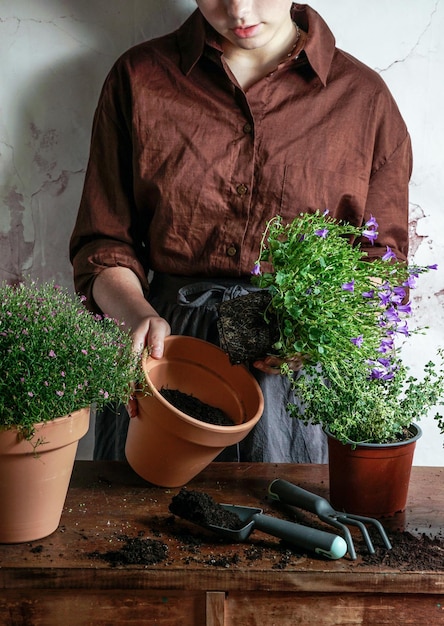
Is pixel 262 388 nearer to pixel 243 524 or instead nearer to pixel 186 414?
pixel 186 414

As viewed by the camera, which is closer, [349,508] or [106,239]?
[349,508]

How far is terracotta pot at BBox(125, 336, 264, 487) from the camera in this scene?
1.37 m

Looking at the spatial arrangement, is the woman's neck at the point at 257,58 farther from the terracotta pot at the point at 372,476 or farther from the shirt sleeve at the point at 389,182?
the terracotta pot at the point at 372,476

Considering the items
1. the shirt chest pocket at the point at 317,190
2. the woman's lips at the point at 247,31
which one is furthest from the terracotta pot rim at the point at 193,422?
the woman's lips at the point at 247,31

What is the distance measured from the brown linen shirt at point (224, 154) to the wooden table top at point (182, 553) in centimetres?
58

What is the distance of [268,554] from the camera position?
1223 millimetres

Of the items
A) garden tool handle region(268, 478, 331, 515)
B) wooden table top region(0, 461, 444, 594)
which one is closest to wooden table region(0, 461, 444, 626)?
wooden table top region(0, 461, 444, 594)

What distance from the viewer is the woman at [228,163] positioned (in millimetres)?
1798

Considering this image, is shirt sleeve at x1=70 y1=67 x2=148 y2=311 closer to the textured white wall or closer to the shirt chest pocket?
the textured white wall

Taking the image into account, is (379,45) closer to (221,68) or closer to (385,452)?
(221,68)

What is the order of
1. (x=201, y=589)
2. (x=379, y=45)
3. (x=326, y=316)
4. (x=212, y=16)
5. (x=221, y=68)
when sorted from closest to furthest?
(x=201, y=589), (x=326, y=316), (x=212, y=16), (x=221, y=68), (x=379, y=45)

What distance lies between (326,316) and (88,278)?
718 mm

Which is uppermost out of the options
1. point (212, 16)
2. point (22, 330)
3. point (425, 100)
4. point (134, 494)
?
point (212, 16)

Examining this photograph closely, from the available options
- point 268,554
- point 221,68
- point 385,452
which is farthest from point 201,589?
point 221,68
